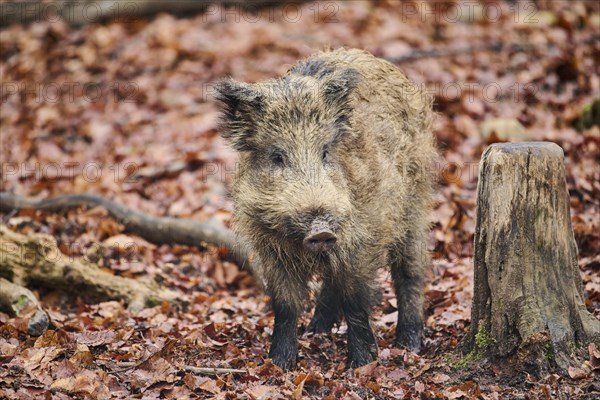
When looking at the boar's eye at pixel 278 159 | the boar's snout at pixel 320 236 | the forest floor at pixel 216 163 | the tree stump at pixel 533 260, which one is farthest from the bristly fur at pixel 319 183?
the tree stump at pixel 533 260

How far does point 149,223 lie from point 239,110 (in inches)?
119

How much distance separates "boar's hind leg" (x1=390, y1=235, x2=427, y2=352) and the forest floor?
15 centimetres

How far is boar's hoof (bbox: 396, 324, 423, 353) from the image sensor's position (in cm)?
595

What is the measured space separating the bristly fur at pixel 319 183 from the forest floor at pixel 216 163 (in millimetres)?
413

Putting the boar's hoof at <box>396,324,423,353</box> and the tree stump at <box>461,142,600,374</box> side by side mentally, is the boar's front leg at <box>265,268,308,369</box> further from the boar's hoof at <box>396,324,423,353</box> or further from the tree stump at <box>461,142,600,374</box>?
the tree stump at <box>461,142,600,374</box>

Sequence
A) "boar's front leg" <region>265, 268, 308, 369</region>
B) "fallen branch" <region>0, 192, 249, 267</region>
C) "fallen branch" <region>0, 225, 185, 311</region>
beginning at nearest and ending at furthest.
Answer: "boar's front leg" <region>265, 268, 308, 369</region> < "fallen branch" <region>0, 225, 185, 311</region> < "fallen branch" <region>0, 192, 249, 267</region>

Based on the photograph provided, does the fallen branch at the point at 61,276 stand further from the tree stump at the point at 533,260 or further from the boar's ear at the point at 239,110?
the tree stump at the point at 533,260

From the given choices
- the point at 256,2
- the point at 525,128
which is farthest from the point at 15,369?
the point at 256,2

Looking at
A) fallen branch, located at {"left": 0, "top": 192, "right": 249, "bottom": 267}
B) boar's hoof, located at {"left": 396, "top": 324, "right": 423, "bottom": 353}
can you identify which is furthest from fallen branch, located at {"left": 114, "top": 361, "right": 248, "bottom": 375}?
fallen branch, located at {"left": 0, "top": 192, "right": 249, "bottom": 267}

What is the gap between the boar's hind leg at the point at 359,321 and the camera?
18.1 ft

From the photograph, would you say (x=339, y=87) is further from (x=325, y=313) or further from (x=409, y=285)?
(x=325, y=313)

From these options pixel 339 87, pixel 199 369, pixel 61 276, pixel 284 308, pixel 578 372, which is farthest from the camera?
pixel 61 276

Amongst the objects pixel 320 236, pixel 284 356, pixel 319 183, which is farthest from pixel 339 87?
pixel 284 356

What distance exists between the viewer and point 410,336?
602 centimetres
